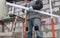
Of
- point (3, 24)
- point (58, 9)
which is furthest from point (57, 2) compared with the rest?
point (3, 24)

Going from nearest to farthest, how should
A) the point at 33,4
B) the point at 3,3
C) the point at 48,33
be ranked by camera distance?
the point at 33,4 → the point at 48,33 → the point at 3,3

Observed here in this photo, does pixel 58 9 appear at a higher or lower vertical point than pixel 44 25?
higher

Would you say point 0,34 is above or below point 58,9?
below

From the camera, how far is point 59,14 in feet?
14.2

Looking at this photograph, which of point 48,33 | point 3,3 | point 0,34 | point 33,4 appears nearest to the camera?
point 33,4

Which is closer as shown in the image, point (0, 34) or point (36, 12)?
point (36, 12)

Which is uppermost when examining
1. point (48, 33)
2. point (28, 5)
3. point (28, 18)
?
point (28, 5)

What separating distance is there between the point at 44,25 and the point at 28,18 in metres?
0.88

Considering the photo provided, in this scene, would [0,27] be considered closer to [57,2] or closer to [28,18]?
[28,18]

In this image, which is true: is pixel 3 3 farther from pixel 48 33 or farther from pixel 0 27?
pixel 48 33

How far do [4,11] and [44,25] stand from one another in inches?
52.6

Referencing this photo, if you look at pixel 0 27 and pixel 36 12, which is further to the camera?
pixel 0 27

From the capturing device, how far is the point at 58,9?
441 centimetres

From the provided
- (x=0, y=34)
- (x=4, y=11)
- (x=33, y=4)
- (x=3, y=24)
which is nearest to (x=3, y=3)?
(x=4, y=11)
